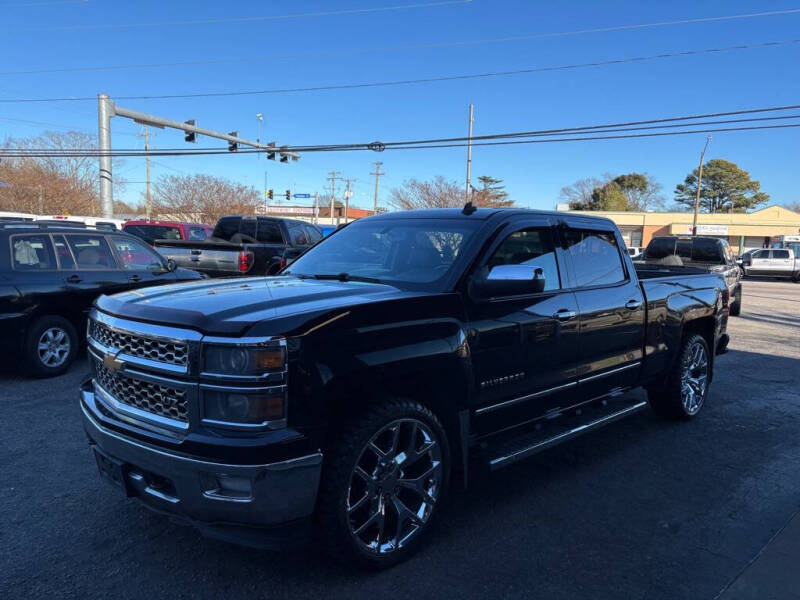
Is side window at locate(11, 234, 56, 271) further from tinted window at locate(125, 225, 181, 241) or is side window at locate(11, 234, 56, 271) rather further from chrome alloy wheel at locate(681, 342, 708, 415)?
tinted window at locate(125, 225, 181, 241)

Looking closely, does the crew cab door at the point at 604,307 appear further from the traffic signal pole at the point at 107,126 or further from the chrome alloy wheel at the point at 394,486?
the traffic signal pole at the point at 107,126

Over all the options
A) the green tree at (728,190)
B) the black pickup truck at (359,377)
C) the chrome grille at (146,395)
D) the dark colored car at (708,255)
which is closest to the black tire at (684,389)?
the black pickup truck at (359,377)

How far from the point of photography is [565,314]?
12.9 feet

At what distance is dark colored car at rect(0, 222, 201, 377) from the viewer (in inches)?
247

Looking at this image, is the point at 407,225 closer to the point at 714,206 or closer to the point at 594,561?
the point at 594,561

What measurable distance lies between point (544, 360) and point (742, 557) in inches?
61.1

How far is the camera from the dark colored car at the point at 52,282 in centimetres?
628

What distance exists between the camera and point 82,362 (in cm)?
746

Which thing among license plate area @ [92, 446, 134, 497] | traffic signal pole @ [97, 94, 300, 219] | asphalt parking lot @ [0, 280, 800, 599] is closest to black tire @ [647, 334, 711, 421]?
asphalt parking lot @ [0, 280, 800, 599]

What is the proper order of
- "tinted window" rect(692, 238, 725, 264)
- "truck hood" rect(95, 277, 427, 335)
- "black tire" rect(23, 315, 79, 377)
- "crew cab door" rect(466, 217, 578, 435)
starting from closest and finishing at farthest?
"truck hood" rect(95, 277, 427, 335)
"crew cab door" rect(466, 217, 578, 435)
"black tire" rect(23, 315, 79, 377)
"tinted window" rect(692, 238, 725, 264)

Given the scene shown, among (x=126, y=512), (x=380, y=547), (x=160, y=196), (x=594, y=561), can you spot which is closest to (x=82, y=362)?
(x=126, y=512)

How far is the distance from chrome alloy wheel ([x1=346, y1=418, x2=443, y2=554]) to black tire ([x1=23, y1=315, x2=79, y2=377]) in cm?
534

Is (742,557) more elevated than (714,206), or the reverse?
(714,206)

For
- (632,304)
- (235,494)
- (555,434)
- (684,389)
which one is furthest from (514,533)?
(684,389)
